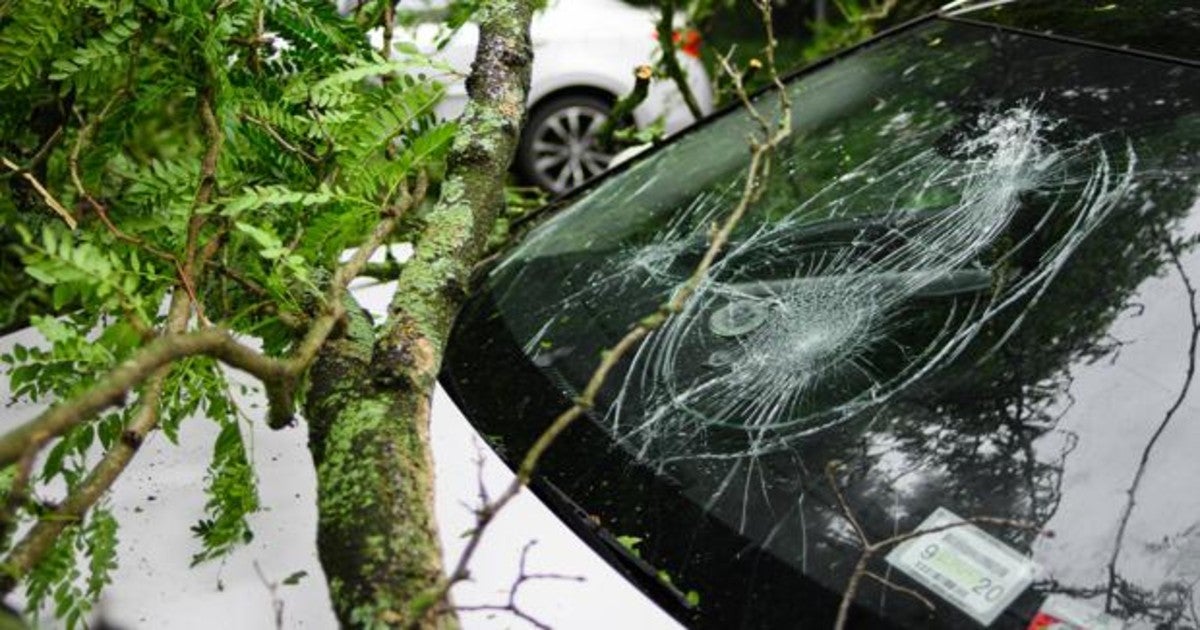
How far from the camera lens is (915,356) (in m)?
1.92

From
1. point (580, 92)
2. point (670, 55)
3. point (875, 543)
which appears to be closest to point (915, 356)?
point (875, 543)

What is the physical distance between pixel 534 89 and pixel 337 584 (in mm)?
4498

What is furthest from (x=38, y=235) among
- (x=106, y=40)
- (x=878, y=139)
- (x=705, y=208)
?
(x=878, y=139)

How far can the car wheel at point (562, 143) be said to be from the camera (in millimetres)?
5785

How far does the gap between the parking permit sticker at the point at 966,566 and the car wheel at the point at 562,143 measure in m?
4.17

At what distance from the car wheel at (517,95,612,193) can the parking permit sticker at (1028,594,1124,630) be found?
4.31 metres

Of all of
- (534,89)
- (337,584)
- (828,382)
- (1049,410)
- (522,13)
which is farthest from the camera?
(534,89)

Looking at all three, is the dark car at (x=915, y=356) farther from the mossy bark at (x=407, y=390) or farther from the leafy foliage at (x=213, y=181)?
the leafy foliage at (x=213, y=181)

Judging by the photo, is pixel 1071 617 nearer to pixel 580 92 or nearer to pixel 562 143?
pixel 562 143

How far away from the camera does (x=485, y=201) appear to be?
94.3 inches

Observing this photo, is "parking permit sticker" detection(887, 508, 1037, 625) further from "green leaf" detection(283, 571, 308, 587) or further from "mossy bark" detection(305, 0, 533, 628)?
"green leaf" detection(283, 571, 308, 587)

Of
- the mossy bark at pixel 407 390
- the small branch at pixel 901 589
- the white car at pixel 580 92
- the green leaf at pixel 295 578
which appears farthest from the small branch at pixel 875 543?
the white car at pixel 580 92

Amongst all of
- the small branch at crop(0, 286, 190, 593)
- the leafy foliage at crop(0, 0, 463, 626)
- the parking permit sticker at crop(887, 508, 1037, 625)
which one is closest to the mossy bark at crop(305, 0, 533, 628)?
the leafy foliage at crop(0, 0, 463, 626)

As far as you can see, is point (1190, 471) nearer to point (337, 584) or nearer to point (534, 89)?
point (337, 584)
